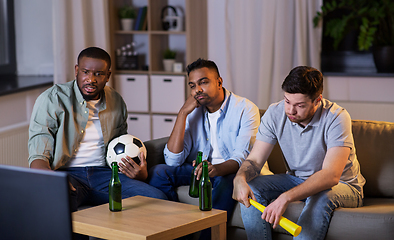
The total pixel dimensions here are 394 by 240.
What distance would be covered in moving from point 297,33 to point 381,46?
2.33 ft

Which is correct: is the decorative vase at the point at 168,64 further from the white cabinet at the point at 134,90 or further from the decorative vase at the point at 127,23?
the decorative vase at the point at 127,23

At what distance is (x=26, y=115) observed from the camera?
342 centimetres

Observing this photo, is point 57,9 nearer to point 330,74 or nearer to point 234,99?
point 234,99

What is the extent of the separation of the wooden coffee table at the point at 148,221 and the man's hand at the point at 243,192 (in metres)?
0.13

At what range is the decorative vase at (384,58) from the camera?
357cm

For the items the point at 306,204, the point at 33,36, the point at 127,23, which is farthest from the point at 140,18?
the point at 306,204

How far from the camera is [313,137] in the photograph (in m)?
1.97

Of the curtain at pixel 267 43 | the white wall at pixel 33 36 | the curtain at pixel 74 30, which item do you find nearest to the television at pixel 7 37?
the white wall at pixel 33 36

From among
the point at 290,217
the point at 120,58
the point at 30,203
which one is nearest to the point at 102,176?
the point at 290,217

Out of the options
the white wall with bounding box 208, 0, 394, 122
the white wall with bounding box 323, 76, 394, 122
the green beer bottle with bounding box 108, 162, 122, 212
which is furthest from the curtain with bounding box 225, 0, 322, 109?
the green beer bottle with bounding box 108, 162, 122, 212

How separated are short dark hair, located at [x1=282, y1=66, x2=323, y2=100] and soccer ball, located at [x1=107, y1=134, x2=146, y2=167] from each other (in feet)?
2.86

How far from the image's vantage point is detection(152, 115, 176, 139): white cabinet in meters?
4.02

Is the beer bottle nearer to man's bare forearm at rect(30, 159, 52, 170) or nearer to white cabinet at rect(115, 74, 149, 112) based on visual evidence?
man's bare forearm at rect(30, 159, 52, 170)

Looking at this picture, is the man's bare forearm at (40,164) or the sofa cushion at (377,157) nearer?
the man's bare forearm at (40,164)
